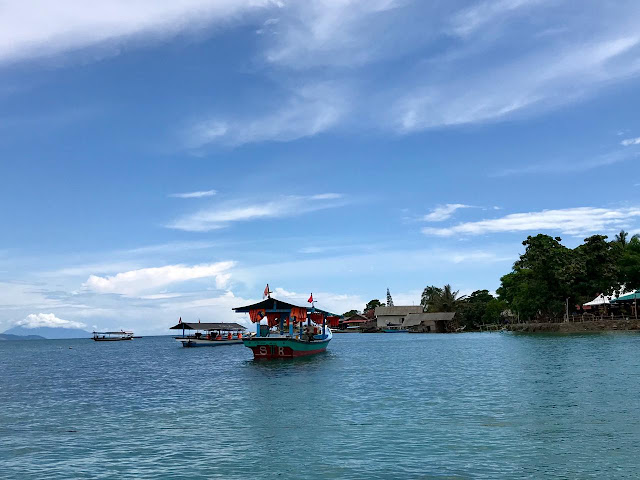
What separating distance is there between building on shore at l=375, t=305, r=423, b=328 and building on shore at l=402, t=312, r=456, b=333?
17.3m

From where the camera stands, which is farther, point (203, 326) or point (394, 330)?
point (394, 330)

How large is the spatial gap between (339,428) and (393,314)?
16757cm

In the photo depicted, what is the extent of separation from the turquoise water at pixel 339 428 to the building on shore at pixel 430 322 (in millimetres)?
111580

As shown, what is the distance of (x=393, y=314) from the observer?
184 meters

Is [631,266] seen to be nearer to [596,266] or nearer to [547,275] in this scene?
[596,266]

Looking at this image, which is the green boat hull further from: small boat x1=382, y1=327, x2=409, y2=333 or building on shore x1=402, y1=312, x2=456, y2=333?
small boat x1=382, y1=327, x2=409, y2=333

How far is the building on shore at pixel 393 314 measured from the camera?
600 feet

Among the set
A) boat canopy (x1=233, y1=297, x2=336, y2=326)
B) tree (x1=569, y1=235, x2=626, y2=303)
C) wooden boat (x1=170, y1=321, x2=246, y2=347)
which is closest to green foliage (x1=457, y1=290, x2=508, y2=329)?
tree (x1=569, y1=235, x2=626, y2=303)

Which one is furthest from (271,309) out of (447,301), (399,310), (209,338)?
(399,310)

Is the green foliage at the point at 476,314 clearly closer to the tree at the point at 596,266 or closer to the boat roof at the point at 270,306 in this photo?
the tree at the point at 596,266

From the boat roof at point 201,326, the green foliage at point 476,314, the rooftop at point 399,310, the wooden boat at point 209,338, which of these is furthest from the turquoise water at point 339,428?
the rooftop at point 399,310

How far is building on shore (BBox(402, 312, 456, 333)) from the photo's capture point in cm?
14723

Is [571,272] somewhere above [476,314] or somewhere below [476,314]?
above

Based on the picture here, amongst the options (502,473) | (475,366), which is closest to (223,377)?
(475,366)
